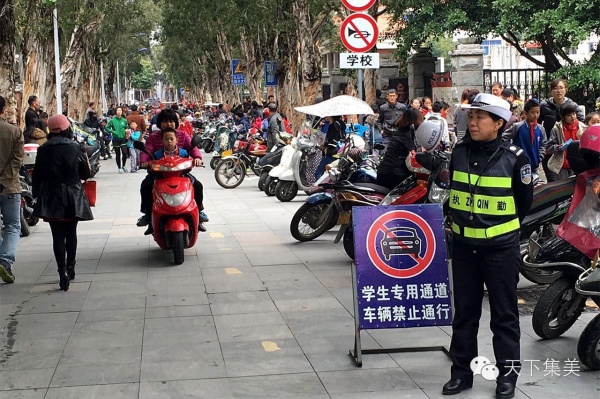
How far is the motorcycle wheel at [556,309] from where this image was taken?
22.1 ft

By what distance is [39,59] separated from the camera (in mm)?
27031

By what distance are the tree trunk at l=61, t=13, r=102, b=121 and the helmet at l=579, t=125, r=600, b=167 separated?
2600cm

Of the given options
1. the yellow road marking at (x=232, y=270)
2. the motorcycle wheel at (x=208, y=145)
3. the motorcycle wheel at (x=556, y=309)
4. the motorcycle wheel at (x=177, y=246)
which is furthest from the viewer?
the motorcycle wheel at (x=208, y=145)

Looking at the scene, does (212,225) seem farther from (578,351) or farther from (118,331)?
(578,351)

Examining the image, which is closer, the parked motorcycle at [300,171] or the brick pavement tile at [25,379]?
the brick pavement tile at [25,379]

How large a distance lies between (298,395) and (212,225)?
8.31 metres

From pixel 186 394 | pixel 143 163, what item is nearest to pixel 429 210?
pixel 186 394

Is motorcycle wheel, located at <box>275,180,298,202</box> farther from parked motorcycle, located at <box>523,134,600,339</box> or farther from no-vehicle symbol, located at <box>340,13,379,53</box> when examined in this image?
parked motorcycle, located at <box>523,134,600,339</box>

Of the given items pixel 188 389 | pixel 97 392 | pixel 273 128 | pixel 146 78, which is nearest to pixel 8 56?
pixel 273 128

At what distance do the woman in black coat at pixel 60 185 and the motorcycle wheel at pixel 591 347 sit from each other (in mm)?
4937

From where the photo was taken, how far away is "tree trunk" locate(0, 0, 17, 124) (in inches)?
610

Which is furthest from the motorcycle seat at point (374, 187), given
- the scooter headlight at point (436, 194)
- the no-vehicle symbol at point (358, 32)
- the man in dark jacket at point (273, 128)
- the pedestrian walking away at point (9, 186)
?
the man in dark jacket at point (273, 128)

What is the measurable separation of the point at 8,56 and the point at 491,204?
12.5 metres

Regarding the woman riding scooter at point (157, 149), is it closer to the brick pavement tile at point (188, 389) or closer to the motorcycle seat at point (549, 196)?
the motorcycle seat at point (549, 196)
